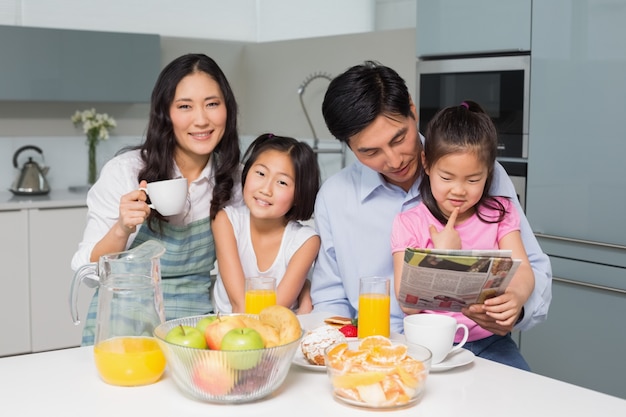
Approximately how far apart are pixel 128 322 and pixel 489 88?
84.0 inches

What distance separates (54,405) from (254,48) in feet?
12.9

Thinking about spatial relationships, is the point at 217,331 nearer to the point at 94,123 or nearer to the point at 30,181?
the point at 30,181

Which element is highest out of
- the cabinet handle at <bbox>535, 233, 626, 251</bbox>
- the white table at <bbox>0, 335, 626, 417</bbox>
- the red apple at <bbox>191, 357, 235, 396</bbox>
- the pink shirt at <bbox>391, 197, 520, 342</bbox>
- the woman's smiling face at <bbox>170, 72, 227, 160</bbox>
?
the woman's smiling face at <bbox>170, 72, 227, 160</bbox>

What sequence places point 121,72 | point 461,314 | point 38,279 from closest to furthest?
1. point 461,314
2. point 38,279
3. point 121,72

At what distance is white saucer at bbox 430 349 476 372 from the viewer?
1.62 metres

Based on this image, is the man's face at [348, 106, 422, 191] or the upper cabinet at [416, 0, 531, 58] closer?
the man's face at [348, 106, 422, 191]

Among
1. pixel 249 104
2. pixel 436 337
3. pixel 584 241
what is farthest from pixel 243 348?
pixel 249 104

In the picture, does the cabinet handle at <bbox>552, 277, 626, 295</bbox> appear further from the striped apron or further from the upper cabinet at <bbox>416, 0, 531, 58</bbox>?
the striped apron

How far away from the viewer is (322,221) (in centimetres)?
233

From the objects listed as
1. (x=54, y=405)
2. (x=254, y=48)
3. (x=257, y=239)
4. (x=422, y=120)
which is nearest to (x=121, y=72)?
(x=254, y=48)

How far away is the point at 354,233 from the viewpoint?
7.47 ft

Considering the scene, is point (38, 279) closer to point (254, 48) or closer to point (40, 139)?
point (40, 139)

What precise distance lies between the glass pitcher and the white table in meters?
0.03

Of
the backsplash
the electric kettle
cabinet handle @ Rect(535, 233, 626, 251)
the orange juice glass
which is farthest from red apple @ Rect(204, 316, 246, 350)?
the electric kettle
